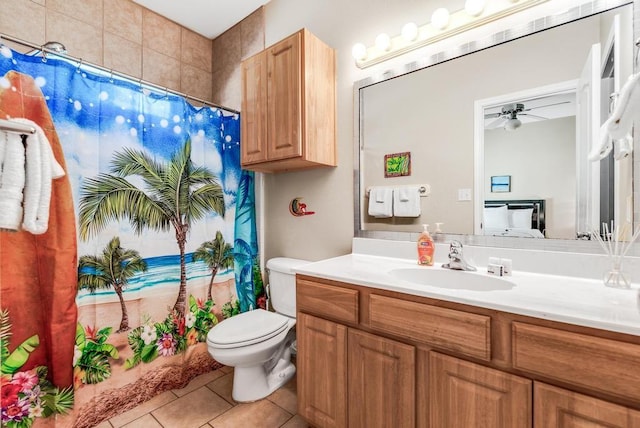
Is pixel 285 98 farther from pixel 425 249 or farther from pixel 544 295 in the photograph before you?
pixel 544 295

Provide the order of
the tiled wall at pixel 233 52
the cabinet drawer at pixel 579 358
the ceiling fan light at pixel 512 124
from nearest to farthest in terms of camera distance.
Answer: the cabinet drawer at pixel 579 358 → the ceiling fan light at pixel 512 124 → the tiled wall at pixel 233 52

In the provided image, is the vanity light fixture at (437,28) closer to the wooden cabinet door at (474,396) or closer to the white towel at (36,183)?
the wooden cabinet door at (474,396)

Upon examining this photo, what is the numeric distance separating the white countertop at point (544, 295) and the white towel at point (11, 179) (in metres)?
1.13

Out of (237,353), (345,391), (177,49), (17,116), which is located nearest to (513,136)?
(345,391)

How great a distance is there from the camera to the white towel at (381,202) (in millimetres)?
1633

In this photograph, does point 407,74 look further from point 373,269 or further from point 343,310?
point 343,310

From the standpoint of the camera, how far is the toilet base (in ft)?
5.34

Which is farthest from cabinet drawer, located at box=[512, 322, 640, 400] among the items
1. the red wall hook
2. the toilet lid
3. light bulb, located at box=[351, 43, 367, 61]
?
light bulb, located at box=[351, 43, 367, 61]

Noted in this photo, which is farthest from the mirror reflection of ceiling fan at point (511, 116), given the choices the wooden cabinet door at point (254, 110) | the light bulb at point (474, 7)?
the wooden cabinet door at point (254, 110)

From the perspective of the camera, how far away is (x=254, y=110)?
6.08ft

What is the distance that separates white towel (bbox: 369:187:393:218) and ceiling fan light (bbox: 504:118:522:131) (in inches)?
24.0

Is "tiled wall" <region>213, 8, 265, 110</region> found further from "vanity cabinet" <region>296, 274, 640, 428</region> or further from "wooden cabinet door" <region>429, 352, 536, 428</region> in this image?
"wooden cabinet door" <region>429, 352, 536, 428</region>

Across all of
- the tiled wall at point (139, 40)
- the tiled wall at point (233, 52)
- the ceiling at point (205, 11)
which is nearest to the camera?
the tiled wall at point (139, 40)

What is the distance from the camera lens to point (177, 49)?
7.87 feet
